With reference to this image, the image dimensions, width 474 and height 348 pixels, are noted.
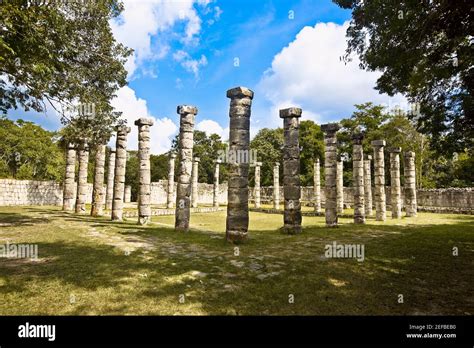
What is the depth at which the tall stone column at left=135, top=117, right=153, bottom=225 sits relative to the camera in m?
14.5

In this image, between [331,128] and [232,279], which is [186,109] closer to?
[331,128]

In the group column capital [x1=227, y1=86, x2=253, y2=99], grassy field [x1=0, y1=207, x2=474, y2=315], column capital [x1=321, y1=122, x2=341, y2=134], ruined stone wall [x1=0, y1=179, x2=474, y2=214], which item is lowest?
grassy field [x1=0, y1=207, x2=474, y2=315]

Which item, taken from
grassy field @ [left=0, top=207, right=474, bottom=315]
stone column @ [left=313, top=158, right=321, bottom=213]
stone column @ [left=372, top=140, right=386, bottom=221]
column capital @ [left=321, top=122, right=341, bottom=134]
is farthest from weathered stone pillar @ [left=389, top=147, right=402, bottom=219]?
grassy field @ [left=0, top=207, right=474, bottom=315]

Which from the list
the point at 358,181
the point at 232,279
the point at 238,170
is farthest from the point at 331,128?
the point at 232,279

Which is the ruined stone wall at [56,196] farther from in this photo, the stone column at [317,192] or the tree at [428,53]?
the tree at [428,53]

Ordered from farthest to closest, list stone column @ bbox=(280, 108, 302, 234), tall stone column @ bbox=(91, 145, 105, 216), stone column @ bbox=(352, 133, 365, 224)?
tall stone column @ bbox=(91, 145, 105, 216)
stone column @ bbox=(352, 133, 365, 224)
stone column @ bbox=(280, 108, 302, 234)

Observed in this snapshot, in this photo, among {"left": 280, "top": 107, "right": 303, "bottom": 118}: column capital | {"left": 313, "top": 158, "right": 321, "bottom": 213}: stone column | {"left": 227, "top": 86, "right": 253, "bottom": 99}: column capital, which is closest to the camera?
{"left": 227, "top": 86, "right": 253, "bottom": 99}: column capital

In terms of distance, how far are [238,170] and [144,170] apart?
264 inches

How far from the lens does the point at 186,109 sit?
1349 centimetres

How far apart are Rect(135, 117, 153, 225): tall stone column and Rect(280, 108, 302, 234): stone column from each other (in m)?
6.99

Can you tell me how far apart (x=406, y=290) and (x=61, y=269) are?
6.81 metres

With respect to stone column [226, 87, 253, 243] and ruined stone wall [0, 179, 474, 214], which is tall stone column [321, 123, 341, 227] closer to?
stone column [226, 87, 253, 243]
